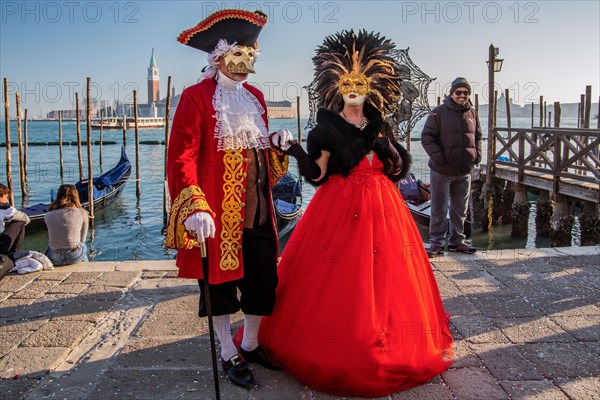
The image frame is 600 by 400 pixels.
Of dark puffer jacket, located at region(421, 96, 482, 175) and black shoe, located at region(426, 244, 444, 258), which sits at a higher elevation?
dark puffer jacket, located at region(421, 96, 482, 175)

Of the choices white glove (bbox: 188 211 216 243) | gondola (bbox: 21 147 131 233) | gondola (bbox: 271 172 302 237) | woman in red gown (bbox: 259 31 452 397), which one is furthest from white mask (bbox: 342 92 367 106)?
gondola (bbox: 21 147 131 233)

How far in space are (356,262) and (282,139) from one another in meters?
0.60

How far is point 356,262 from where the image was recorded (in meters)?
2.25

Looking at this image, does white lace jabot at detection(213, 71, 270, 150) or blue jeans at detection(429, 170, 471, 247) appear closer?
white lace jabot at detection(213, 71, 270, 150)

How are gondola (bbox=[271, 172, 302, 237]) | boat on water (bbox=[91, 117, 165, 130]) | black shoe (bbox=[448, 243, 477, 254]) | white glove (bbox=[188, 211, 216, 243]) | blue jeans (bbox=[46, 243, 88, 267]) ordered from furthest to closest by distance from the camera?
boat on water (bbox=[91, 117, 165, 130])
gondola (bbox=[271, 172, 302, 237])
blue jeans (bbox=[46, 243, 88, 267])
black shoe (bbox=[448, 243, 477, 254])
white glove (bbox=[188, 211, 216, 243])

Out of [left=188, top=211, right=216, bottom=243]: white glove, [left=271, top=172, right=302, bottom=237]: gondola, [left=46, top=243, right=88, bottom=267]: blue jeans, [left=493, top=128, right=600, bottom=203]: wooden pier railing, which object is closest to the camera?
[left=188, top=211, right=216, bottom=243]: white glove

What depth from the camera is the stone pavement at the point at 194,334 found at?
7.23 ft

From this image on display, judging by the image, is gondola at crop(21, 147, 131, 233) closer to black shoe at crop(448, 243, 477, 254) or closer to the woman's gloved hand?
black shoe at crop(448, 243, 477, 254)

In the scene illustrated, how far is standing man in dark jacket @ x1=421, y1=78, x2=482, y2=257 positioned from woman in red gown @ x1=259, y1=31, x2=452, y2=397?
1.89 m

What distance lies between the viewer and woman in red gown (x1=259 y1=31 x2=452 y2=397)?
7.00 feet

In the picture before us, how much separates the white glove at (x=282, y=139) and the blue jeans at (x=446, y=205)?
96.2 inches

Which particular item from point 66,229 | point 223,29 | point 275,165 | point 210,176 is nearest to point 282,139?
point 275,165

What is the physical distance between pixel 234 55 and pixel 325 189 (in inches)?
28.3

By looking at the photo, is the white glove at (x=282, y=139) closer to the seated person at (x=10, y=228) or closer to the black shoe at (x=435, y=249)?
the black shoe at (x=435, y=249)
